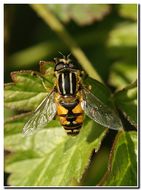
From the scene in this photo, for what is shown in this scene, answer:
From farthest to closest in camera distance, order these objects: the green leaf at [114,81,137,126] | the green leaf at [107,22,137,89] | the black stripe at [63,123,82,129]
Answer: the green leaf at [107,22,137,89]
the green leaf at [114,81,137,126]
the black stripe at [63,123,82,129]

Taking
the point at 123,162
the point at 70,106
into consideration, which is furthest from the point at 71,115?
the point at 123,162

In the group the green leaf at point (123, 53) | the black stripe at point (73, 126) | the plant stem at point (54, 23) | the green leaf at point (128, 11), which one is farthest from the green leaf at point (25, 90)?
the green leaf at point (128, 11)

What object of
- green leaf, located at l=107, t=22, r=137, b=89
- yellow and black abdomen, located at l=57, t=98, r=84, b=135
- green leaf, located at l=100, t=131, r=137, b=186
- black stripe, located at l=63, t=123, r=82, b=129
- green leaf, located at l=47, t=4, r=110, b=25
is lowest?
green leaf, located at l=100, t=131, r=137, b=186

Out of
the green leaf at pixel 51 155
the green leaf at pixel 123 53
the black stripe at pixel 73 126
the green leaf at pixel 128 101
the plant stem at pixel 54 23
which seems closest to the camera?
the black stripe at pixel 73 126

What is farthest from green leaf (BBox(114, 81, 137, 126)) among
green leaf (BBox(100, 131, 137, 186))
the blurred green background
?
the blurred green background

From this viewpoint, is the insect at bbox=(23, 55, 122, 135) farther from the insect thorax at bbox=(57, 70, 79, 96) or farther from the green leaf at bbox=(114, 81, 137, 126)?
the green leaf at bbox=(114, 81, 137, 126)

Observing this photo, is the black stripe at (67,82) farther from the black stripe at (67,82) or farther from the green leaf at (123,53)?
the green leaf at (123,53)

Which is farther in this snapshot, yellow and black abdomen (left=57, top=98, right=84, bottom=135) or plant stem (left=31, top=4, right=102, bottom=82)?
plant stem (left=31, top=4, right=102, bottom=82)
